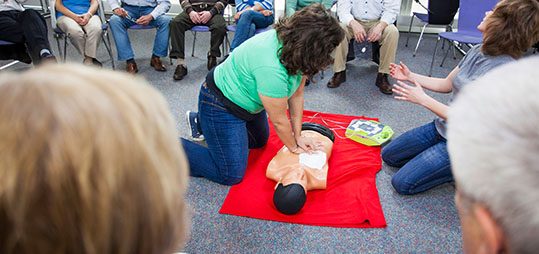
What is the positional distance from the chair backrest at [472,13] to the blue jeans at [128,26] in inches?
120

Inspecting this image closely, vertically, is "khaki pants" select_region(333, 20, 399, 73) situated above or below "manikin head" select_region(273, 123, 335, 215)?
above

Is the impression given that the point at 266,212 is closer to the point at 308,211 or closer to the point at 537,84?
the point at 308,211

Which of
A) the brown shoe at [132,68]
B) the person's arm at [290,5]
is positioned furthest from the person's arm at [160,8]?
the person's arm at [290,5]

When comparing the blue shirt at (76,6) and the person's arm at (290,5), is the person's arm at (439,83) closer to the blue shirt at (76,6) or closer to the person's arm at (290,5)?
the person's arm at (290,5)

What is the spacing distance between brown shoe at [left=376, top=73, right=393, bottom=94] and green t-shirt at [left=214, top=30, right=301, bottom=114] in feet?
5.41

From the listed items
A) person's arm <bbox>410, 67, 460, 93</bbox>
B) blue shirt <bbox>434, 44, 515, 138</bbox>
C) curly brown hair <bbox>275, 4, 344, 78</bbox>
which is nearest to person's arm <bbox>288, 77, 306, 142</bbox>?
curly brown hair <bbox>275, 4, 344, 78</bbox>

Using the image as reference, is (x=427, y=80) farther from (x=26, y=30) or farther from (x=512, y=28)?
(x=26, y=30)

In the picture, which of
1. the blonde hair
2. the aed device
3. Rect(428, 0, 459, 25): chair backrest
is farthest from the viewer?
Rect(428, 0, 459, 25): chair backrest

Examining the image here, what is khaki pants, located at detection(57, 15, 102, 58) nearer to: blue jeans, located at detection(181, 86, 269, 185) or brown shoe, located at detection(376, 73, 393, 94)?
blue jeans, located at detection(181, 86, 269, 185)

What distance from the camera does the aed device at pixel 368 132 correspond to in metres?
2.64

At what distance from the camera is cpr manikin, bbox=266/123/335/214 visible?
1.99m

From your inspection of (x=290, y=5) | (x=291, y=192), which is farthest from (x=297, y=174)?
(x=290, y=5)

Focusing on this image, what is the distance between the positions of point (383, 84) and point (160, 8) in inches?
93.9

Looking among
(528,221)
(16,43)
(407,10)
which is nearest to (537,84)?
(528,221)
